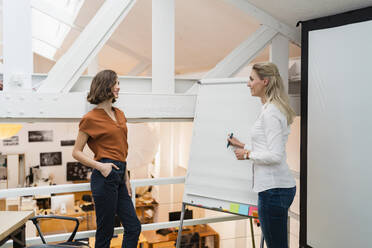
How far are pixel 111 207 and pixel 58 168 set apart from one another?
6666 mm

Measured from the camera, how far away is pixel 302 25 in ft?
7.47

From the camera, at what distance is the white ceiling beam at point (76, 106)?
Answer: 1940 mm

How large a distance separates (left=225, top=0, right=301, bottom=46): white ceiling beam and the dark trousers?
4.63 ft

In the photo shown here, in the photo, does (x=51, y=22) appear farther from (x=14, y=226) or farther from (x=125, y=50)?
(x=14, y=226)

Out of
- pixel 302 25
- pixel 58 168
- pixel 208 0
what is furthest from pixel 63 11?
pixel 58 168

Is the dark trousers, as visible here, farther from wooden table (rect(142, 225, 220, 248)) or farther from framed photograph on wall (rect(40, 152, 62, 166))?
framed photograph on wall (rect(40, 152, 62, 166))

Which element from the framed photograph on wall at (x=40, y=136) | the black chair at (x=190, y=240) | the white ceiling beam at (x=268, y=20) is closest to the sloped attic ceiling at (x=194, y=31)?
the white ceiling beam at (x=268, y=20)

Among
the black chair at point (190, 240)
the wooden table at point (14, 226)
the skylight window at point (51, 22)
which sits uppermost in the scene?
the skylight window at point (51, 22)

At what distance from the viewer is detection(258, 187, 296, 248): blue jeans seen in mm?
1552

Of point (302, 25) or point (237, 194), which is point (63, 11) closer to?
point (302, 25)

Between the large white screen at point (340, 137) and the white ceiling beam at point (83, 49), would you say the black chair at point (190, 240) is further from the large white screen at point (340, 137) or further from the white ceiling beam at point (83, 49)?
the white ceiling beam at point (83, 49)

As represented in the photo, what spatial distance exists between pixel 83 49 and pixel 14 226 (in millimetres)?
1132

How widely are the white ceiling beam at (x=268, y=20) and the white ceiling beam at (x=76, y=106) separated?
745mm

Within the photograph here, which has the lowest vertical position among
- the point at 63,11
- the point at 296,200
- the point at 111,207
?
the point at 296,200
